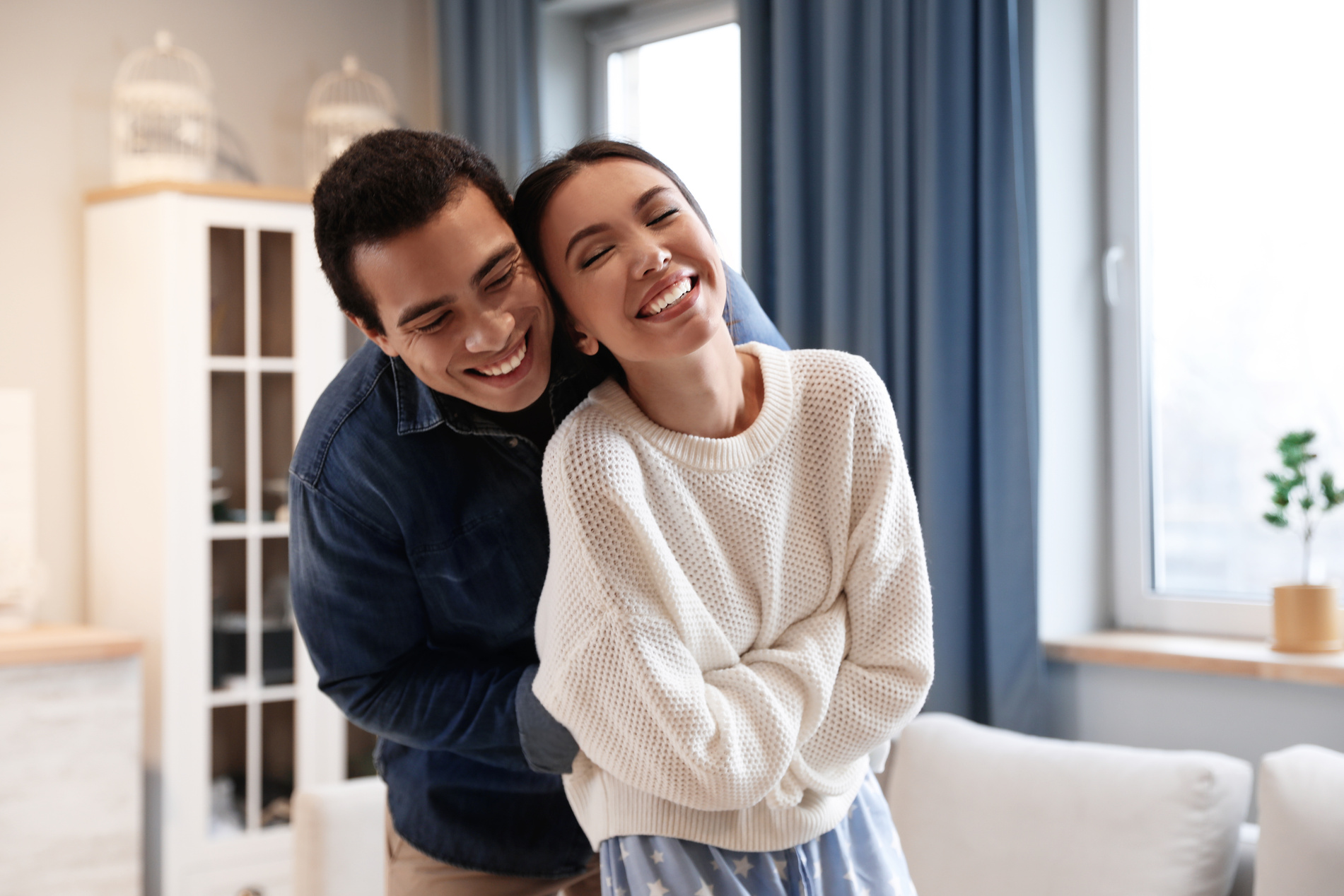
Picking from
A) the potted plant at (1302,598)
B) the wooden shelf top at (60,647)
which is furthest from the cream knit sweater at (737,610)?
the wooden shelf top at (60,647)

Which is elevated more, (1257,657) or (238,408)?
(238,408)

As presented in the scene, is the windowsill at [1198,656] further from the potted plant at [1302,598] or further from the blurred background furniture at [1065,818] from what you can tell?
the blurred background furniture at [1065,818]

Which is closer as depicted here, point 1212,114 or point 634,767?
point 634,767

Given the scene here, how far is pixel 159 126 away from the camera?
3020 millimetres

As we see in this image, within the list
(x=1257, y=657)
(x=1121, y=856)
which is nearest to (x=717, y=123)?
(x=1257, y=657)

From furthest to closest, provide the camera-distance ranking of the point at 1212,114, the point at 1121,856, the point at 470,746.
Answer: the point at 1212,114
the point at 1121,856
the point at 470,746

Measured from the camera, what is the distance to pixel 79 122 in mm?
3084

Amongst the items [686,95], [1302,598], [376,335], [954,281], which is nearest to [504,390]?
[376,335]

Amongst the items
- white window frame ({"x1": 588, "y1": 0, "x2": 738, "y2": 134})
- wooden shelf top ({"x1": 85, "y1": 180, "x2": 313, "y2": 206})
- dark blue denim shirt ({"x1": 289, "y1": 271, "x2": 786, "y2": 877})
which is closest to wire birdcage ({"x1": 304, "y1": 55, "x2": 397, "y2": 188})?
wooden shelf top ({"x1": 85, "y1": 180, "x2": 313, "y2": 206})

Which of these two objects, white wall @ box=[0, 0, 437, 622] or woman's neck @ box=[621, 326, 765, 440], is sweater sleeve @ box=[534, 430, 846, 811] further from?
white wall @ box=[0, 0, 437, 622]

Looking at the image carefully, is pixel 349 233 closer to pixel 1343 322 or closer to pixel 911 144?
pixel 911 144

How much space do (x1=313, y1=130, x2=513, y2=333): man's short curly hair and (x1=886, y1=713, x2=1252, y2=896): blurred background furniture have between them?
127 centimetres

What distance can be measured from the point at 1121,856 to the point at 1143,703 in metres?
0.53

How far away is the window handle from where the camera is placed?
243cm
